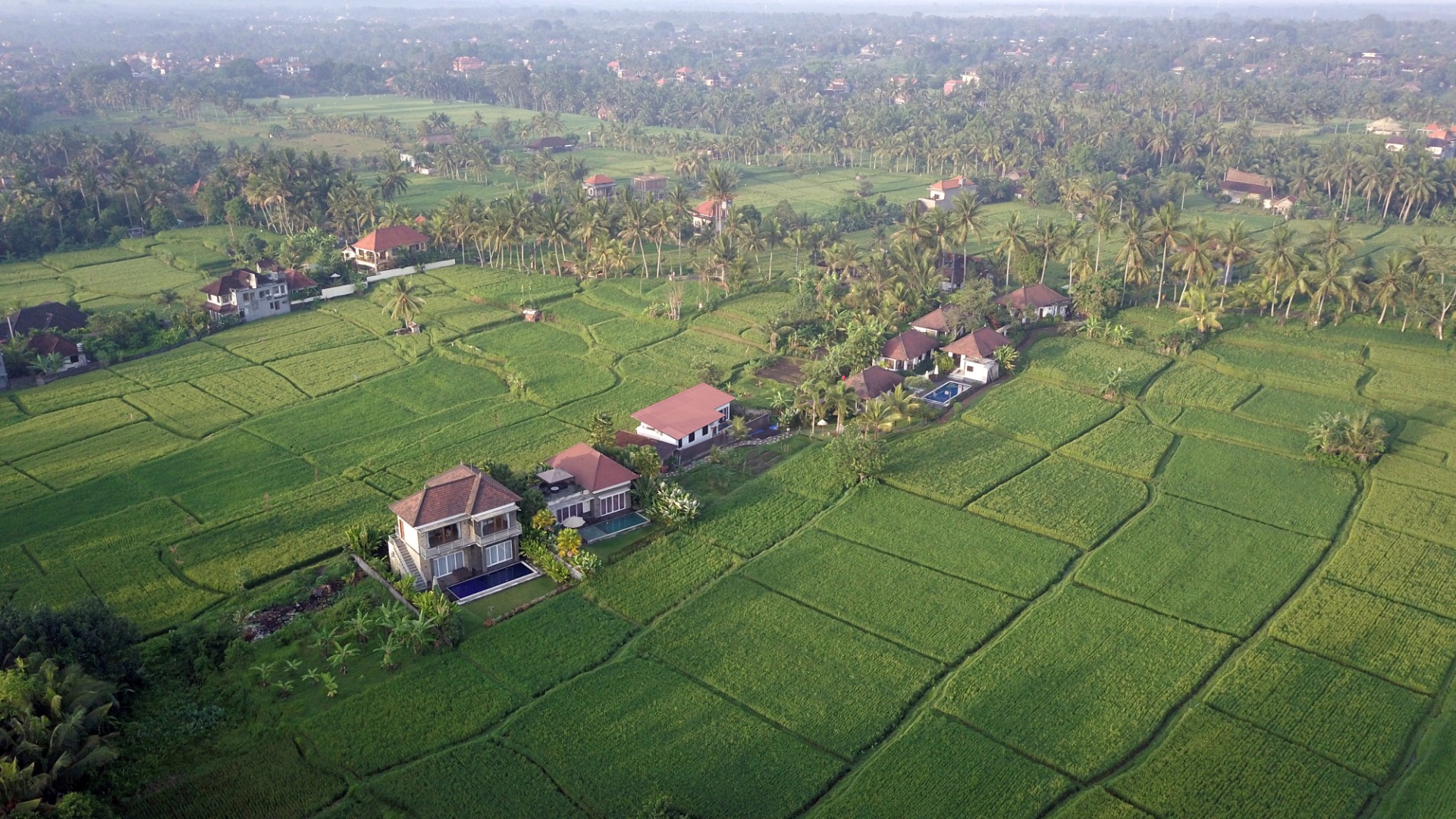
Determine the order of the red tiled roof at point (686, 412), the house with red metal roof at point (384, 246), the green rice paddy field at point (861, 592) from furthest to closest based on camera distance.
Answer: the house with red metal roof at point (384, 246)
the red tiled roof at point (686, 412)
the green rice paddy field at point (861, 592)

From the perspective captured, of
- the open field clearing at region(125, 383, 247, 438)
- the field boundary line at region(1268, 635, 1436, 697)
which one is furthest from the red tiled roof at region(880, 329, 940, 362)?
the open field clearing at region(125, 383, 247, 438)

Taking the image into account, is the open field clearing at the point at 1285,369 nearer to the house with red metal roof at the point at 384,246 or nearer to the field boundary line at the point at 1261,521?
the field boundary line at the point at 1261,521

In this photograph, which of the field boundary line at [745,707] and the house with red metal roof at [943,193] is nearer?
the field boundary line at [745,707]

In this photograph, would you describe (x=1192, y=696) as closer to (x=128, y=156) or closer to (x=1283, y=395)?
(x=1283, y=395)

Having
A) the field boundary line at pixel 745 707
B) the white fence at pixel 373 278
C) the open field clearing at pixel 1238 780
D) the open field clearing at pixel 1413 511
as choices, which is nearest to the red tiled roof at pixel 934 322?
the open field clearing at pixel 1413 511

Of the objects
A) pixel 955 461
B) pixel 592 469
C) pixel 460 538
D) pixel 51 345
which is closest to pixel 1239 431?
pixel 955 461

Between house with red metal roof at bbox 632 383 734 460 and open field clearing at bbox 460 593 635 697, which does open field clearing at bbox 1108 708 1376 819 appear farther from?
house with red metal roof at bbox 632 383 734 460

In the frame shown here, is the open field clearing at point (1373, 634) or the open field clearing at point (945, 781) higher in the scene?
the open field clearing at point (945, 781)
